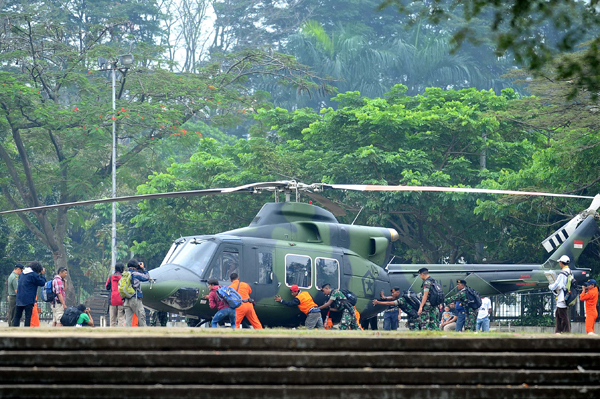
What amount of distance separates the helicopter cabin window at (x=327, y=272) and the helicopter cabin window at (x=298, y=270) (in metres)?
0.18

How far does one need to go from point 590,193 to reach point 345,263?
9.90 m

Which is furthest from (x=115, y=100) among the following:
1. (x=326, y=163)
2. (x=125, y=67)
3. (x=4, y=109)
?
(x=326, y=163)

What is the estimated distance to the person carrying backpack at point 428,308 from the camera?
16.0 metres

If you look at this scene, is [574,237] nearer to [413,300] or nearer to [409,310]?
[413,300]

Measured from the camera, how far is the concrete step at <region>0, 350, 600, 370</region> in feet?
24.7

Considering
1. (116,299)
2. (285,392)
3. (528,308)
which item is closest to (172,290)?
(116,299)

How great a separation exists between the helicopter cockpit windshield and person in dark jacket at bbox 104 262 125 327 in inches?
37.6

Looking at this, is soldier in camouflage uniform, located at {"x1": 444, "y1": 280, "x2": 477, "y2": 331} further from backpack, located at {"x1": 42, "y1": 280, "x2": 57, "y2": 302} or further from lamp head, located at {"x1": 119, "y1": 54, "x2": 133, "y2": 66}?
lamp head, located at {"x1": 119, "y1": 54, "x2": 133, "y2": 66}

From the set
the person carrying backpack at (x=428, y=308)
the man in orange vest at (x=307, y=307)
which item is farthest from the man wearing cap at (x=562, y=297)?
the man in orange vest at (x=307, y=307)

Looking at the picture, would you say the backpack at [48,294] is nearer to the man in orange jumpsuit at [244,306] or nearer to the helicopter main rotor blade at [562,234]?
the man in orange jumpsuit at [244,306]

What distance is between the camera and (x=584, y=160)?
71.8 feet

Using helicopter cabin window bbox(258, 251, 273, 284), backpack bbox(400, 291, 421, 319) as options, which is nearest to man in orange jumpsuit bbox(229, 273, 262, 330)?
helicopter cabin window bbox(258, 251, 273, 284)

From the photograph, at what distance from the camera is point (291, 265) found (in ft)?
51.4

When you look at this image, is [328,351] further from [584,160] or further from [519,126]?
[519,126]
